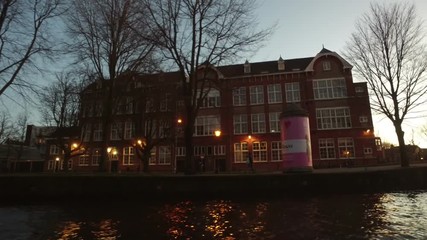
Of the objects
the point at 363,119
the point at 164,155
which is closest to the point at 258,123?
the point at 363,119

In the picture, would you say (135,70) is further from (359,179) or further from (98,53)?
(359,179)

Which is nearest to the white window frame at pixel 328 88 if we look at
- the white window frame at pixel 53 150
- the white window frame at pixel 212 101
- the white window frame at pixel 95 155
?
the white window frame at pixel 212 101

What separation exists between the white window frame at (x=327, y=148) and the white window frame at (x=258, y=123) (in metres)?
8.98

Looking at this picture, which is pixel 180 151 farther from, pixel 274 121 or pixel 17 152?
pixel 17 152

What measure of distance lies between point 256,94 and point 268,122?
16.9 ft

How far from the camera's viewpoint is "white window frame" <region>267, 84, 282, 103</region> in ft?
167

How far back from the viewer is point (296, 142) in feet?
69.4

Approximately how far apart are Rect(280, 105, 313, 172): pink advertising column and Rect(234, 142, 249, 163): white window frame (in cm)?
2828

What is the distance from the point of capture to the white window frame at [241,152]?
4981cm

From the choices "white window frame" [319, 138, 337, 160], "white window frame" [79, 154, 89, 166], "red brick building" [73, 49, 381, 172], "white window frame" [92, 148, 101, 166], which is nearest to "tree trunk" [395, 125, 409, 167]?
"red brick building" [73, 49, 381, 172]

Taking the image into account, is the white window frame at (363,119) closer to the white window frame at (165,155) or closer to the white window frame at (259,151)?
the white window frame at (259,151)

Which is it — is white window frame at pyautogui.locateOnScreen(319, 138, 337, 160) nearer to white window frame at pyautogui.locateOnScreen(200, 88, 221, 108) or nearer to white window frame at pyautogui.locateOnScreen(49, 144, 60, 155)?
white window frame at pyautogui.locateOnScreen(200, 88, 221, 108)

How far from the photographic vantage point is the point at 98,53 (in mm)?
27406

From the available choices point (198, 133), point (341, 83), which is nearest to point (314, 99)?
point (341, 83)
